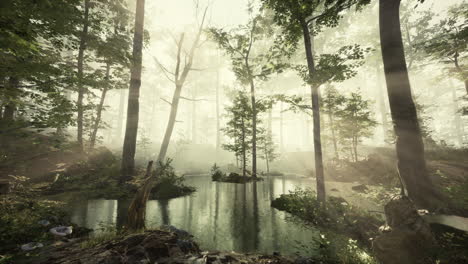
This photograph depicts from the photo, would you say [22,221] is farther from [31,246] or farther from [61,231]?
[31,246]

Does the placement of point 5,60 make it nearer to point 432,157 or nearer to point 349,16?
point 432,157

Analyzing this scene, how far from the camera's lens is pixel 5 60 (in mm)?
5031

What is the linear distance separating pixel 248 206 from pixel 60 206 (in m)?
8.02

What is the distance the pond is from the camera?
539cm

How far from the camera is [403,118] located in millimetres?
7945

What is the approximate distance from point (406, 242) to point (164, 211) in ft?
26.8

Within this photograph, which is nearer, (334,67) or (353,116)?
(334,67)

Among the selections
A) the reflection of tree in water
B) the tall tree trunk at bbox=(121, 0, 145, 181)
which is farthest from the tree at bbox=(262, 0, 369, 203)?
the tall tree trunk at bbox=(121, 0, 145, 181)

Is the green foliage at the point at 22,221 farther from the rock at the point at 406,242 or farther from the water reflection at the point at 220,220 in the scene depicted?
the rock at the point at 406,242

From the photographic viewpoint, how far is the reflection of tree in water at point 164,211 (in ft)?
22.6

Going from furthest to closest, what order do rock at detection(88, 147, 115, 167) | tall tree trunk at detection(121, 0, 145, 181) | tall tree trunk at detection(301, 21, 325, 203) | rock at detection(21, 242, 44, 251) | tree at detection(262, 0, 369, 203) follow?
rock at detection(88, 147, 115, 167)
tall tree trunk at detection(121, 0, 145, 181)
tall tree trunk at detection(301, 21, 325, 203)
tree at detection(262, 0, 369, 203)
rock at detection(21, 242, 44, 251)

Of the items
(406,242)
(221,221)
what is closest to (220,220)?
(221,221)

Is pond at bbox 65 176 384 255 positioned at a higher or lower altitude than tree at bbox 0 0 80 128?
lower

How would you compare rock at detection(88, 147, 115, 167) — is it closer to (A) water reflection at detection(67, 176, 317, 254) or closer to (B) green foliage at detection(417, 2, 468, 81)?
(A) water reflection at detection(67, 176, 317, 254)
